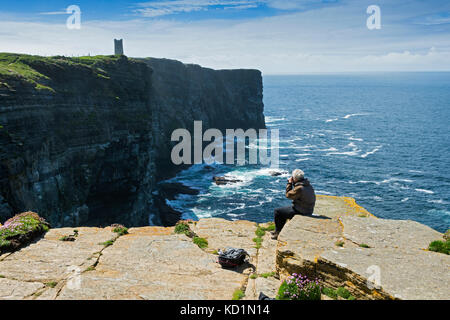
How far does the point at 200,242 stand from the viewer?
1288 centimetres

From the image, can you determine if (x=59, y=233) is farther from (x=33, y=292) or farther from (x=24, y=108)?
(x=24, y=108)

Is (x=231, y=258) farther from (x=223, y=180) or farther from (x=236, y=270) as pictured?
(x=223, y=180)

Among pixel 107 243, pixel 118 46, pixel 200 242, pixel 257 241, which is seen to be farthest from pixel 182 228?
pixel 118 46

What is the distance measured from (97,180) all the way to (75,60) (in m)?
18.6

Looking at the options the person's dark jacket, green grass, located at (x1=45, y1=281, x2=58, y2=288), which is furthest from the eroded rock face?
green grass, located at (x1=45, y1=281, x2=58, y2=288)

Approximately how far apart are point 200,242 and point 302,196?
4309mm

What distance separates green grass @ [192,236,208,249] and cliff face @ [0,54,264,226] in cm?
2348

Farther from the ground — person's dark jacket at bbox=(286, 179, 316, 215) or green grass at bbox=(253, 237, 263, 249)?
person's dark jacket at bbox=(286, 179, 316, 215)

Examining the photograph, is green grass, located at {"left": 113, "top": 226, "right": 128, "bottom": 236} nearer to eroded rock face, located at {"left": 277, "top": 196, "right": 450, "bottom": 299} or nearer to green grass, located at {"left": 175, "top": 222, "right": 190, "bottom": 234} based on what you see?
green grass, located at {"left": 175, "top": 222, "right": 190, "bottom": 234}

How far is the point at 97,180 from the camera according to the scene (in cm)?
4550

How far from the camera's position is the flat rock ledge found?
309 inches

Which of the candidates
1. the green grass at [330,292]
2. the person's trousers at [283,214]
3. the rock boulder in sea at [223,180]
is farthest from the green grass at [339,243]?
the rock boulder in sea at [223,180]

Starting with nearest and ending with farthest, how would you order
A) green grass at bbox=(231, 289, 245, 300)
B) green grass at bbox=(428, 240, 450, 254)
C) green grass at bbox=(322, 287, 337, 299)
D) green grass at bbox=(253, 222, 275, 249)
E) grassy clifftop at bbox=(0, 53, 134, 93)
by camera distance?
green grass at bbox=(322, 287, 337, 299) → green grass at bbox=(231, 289, 245, 300) → green grass at bbox=(428, 240, 450, 254) → green grass at bbox=(253, 222, 275, 249) → grassy clifftop at bbox=(0, 53, 134, 93)

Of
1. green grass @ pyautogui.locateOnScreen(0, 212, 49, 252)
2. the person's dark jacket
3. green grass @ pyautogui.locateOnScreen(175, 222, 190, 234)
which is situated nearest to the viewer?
green grass @ pyautogui.locateOnScreen(0, 212, 49, 252)
